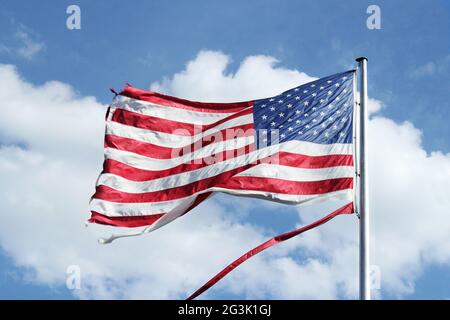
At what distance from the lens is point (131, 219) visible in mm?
17766

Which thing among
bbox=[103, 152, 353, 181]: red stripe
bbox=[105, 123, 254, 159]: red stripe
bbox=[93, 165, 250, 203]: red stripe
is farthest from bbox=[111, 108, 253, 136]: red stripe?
bbox=[93, 165, 250, 203]: red stripe

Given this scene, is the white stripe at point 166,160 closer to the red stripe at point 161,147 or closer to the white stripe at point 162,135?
the red stripe at point 161,147

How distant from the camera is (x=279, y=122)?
59.0ft

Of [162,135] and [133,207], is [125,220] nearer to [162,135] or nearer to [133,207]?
[133,207]

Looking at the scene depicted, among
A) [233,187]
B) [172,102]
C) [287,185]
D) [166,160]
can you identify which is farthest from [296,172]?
[172,102]

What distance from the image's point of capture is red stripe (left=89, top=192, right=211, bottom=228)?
58.0 ft

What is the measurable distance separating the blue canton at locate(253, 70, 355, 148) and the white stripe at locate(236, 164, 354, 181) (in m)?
0.65

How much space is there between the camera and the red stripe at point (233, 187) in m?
16.9

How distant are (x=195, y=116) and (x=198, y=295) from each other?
4.77 m

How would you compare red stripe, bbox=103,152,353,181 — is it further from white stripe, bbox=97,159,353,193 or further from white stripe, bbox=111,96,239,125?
white stripe, bbox=111,96,239,125
